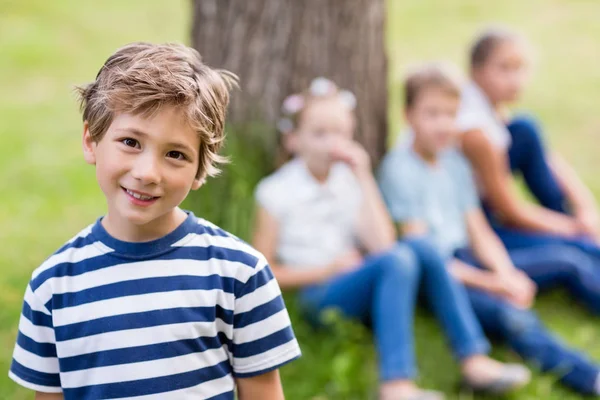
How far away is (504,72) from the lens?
4352mm

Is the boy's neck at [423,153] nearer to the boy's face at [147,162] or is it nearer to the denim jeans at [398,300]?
the denim jeans at [398,300]

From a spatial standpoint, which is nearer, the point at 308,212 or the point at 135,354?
the point at 135,354

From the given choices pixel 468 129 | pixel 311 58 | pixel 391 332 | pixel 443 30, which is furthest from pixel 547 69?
pixel 391 332

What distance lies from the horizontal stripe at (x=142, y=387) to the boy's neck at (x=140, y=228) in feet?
0.96

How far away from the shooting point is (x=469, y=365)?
11.2ft

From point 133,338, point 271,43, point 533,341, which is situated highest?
point 271,43

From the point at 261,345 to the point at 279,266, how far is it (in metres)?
1.72

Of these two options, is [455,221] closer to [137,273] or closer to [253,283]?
[253,283]

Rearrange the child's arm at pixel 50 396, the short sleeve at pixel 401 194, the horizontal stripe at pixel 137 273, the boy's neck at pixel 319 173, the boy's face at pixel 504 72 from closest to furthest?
the horizontal stripe at pixel 137 273
the child's arm at pixel 50 396
the boy's neck at pixel 319 173
the short sleeve at pixel 401 194
the boy's face at pixel 504 72

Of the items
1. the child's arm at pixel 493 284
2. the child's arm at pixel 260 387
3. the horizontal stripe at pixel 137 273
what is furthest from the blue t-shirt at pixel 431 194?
the horizontal stripe at pixel 137 273

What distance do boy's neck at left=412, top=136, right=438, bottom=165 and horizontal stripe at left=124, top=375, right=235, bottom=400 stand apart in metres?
2.36

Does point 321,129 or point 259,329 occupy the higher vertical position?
point 321,129

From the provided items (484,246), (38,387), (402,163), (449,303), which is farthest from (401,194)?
(38,387)

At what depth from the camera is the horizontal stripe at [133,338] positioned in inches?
67.0
